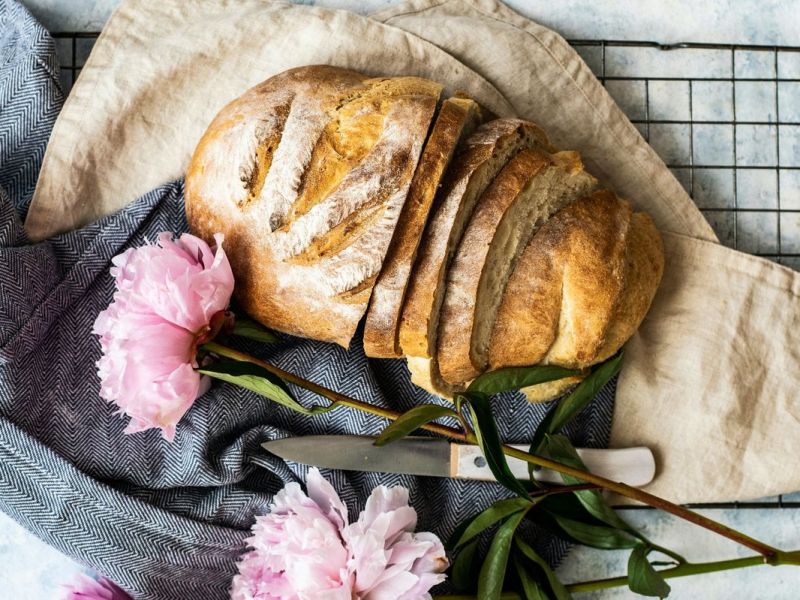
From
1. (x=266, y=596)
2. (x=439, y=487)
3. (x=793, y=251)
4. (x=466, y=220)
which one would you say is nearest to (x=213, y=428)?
(x=266, y=596)

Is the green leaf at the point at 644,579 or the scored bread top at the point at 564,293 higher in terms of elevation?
the scored bread top at the point at 564,293

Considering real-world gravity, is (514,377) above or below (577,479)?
above

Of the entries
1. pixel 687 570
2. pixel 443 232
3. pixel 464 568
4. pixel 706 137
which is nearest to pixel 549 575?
pixel 464 568

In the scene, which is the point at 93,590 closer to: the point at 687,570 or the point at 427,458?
the point at 427,458

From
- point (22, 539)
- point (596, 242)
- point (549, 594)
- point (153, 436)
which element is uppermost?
point (596, 242)

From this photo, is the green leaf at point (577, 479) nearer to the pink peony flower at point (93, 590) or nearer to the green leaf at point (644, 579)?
the green leaf at point (644, 579)

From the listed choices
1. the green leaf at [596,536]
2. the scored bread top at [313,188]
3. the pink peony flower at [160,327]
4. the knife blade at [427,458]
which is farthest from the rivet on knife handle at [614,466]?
the pink peony flower at [160,327]

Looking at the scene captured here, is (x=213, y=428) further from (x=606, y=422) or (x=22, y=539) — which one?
(x=606, y=422)
